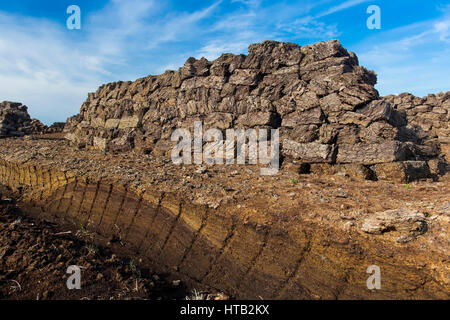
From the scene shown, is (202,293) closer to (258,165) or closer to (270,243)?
(270,243)

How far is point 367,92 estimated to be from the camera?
8305mm

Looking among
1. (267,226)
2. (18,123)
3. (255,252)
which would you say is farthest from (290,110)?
(18,123)

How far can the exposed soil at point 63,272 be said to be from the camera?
14.1 feet
